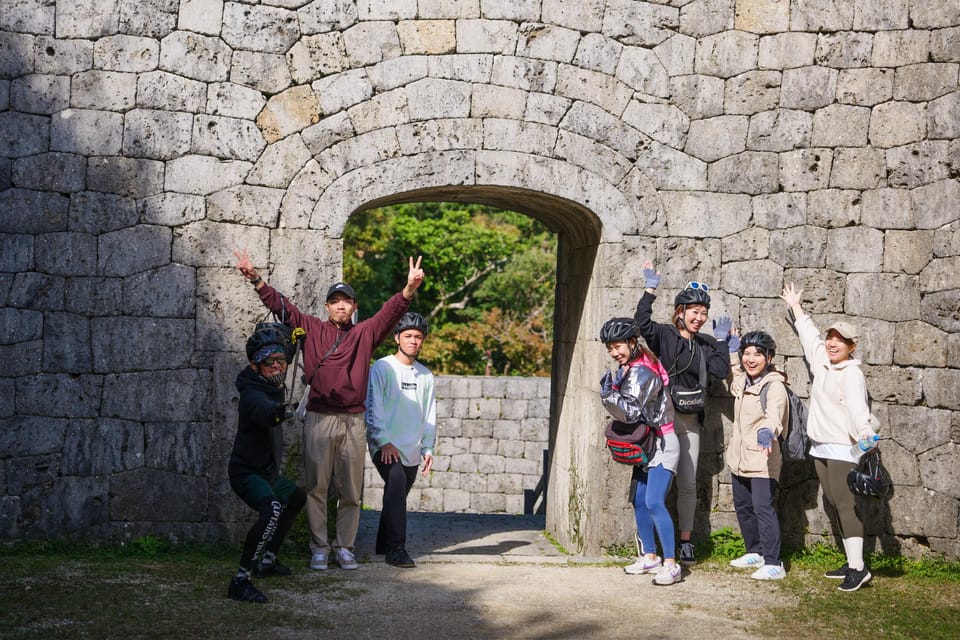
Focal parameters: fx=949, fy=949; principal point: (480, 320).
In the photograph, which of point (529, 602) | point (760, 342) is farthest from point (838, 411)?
point (529, 602)

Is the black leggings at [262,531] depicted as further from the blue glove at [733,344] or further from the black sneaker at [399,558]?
the blue glove at [733,344]

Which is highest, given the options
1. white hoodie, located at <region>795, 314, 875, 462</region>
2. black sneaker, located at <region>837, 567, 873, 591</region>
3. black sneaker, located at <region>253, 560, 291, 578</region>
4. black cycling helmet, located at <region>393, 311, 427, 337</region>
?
black cycling helmet, located at <region>393, 311, 427, 337</region>

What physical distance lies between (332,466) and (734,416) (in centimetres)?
251

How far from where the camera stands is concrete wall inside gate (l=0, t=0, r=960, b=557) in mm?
5598

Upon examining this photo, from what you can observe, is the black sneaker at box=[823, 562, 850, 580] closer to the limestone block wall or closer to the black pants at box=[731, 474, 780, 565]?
the black pants at box=[731, 474, 780, 565]

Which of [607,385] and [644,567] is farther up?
[607,385]

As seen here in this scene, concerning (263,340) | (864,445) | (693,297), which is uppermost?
(693,297)

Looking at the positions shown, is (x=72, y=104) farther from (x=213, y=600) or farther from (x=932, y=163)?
(x=932, y=163)

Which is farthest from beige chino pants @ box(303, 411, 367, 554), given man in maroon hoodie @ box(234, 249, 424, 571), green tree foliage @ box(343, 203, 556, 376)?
green tree foliage @ box(343, 203, 556, 376)

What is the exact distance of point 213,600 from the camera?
4641mm

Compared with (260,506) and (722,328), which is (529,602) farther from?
(722,328)

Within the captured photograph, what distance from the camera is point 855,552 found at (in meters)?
5.36

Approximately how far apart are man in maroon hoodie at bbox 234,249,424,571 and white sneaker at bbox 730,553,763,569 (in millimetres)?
2285

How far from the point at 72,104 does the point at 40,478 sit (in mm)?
2207
